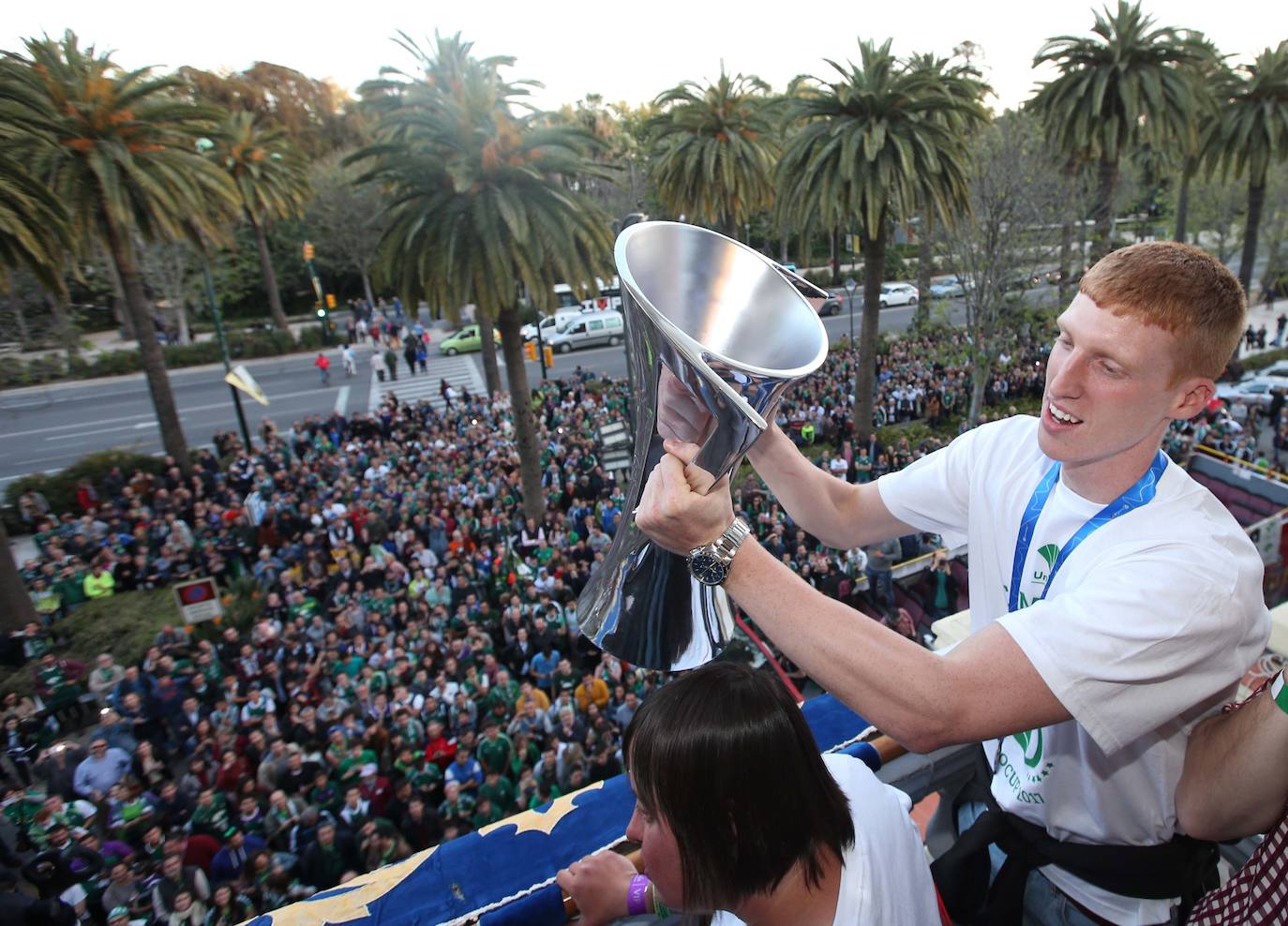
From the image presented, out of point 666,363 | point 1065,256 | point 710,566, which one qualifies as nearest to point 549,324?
point 1065,256

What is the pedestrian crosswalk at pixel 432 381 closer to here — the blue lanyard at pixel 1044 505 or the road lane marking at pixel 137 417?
the road lane marking at pixel 137 417

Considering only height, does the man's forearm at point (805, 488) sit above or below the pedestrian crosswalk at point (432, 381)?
above

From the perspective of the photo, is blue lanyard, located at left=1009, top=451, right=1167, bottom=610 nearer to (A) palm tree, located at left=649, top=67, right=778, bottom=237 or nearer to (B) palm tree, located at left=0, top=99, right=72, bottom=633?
(B) palm tree, located at left=0, top=99, right=72, bottom=633

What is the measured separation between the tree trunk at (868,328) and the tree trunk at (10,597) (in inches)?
608

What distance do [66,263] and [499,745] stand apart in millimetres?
11030

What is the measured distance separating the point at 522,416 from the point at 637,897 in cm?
1204

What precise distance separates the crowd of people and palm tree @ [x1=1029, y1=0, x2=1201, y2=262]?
34.6 ft

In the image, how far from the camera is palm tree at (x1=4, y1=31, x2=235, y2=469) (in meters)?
13.0

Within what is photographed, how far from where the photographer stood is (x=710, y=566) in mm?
1489

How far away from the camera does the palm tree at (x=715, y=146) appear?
1758 centimetres

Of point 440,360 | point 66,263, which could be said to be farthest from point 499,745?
point 440,360

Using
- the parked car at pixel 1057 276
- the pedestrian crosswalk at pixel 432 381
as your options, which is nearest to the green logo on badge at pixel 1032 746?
the parked car at pixel 1057 276

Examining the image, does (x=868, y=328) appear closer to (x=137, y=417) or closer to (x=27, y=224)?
(x=27, y=224)

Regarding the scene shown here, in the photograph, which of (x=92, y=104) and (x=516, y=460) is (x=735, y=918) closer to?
(x=516, y=460)
